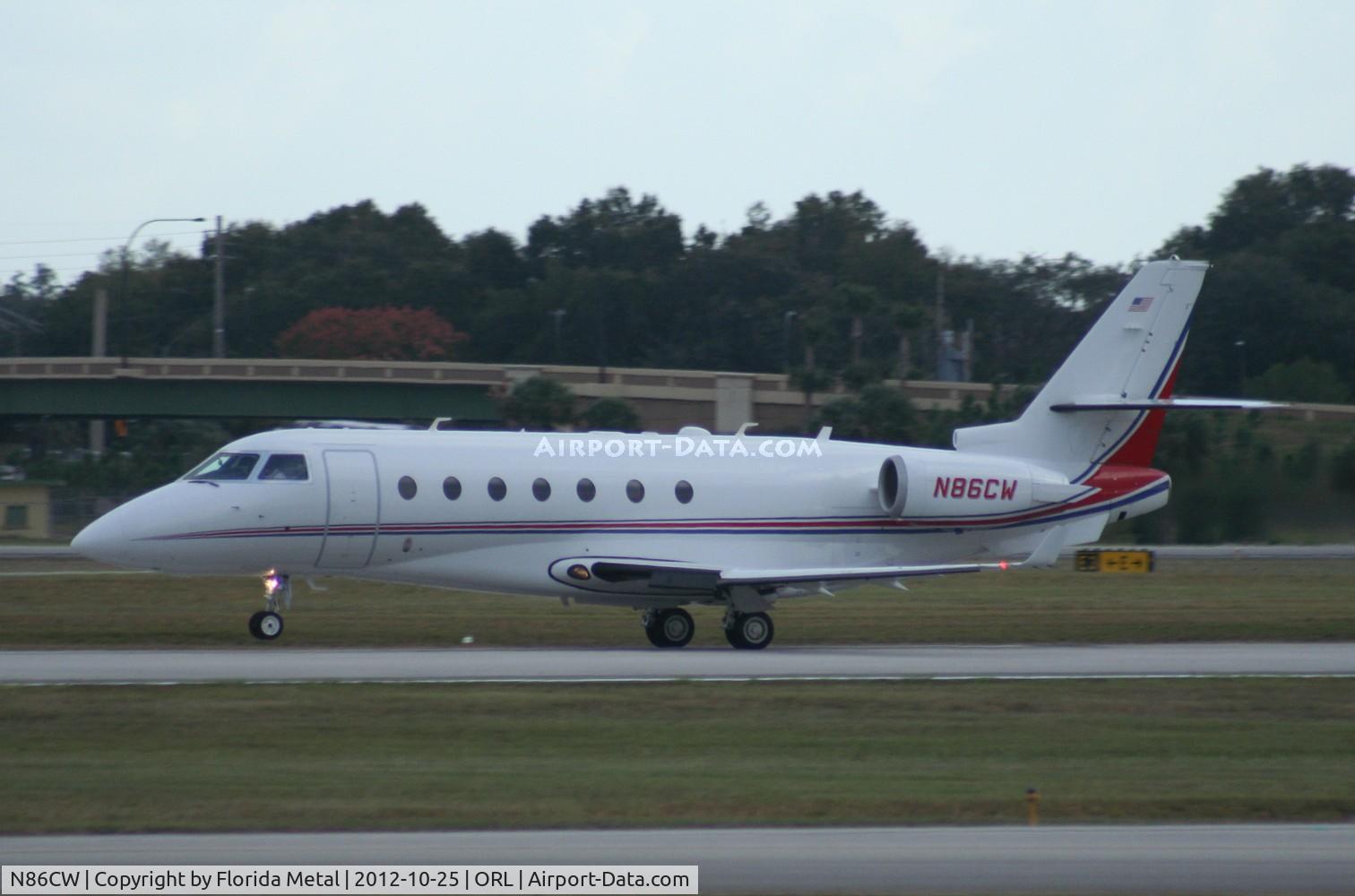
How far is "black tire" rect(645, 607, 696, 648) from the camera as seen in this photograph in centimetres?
2491

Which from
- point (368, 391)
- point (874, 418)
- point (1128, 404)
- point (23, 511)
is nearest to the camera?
point (1128, 404)

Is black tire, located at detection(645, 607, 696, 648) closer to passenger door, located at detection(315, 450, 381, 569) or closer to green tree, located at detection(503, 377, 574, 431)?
passenger door, located at detection(315, 450, 381, 569)

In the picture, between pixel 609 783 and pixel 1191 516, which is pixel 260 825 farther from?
pixel 1191 516

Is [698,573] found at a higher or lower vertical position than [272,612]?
higher

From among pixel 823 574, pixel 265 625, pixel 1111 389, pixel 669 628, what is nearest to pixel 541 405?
pixel 1111 389

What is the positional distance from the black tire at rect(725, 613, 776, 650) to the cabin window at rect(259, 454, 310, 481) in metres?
6.74

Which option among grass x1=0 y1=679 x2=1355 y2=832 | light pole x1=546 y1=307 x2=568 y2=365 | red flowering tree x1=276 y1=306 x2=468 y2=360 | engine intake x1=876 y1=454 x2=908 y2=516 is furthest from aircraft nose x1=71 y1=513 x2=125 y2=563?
red flowering tree x1=276 y1=306 x2=468 y2=360

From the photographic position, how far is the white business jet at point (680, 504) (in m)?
23.1

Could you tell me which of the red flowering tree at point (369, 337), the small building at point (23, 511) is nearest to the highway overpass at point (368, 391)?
the small building at point (23, 511)

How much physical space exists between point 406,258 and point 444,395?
161ft

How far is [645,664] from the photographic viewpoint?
21.5m

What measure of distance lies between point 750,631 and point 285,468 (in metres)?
7.28

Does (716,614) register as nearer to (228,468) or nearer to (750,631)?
(750,631)

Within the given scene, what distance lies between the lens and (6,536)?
5309 centimetres
